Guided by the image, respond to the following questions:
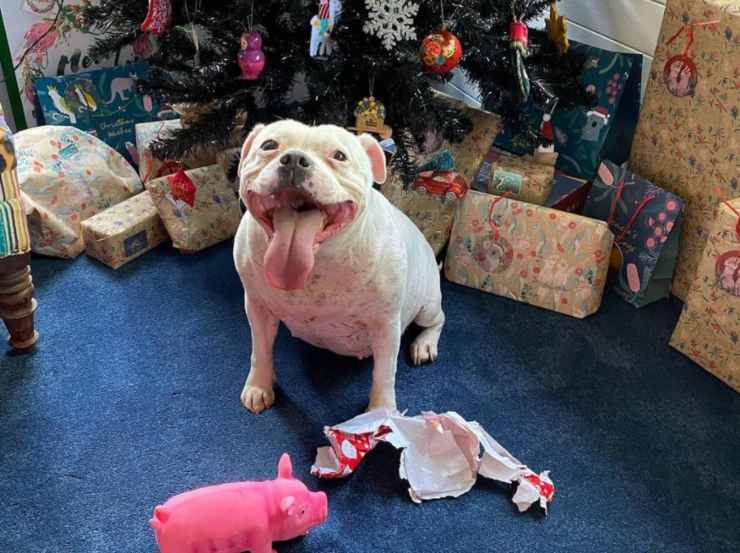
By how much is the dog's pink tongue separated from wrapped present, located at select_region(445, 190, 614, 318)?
0.85m

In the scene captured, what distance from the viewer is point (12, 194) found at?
1.42m

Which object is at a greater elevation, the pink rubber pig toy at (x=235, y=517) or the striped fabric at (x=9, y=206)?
the striped fabric at (x=9, y=206)

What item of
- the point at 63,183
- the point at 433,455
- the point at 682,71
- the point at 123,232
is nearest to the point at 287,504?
the point at 433,455

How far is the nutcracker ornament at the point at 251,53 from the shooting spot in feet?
5.05

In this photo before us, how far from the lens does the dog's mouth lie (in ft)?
3.63

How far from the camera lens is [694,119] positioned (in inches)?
68.5

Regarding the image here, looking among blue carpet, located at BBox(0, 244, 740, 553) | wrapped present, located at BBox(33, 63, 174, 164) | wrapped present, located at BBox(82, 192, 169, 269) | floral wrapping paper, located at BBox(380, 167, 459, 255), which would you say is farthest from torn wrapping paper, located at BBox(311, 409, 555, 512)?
wrapped present, located at BBox(33, 63, 174, 164)

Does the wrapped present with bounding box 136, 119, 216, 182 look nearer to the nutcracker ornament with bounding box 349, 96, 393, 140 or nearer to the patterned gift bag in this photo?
the nutcracker ornament with bounding box 349, 96, 393, 140

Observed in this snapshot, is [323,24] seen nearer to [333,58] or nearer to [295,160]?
[333,58]

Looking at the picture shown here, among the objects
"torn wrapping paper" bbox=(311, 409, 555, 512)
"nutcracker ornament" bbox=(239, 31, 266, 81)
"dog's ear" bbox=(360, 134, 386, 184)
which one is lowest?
"torn wrapping paper" bbox=(311, 409, 555, 512)

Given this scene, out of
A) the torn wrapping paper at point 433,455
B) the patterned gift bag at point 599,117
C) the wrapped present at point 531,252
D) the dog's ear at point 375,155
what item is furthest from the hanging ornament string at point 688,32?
the torn wrapping paper at point 433,455

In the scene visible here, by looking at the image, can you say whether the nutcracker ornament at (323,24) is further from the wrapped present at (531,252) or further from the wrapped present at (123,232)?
the wrapped present at (123,232)

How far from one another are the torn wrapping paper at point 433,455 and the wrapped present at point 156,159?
1.02 meters

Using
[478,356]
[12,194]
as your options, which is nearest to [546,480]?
[478,356]
